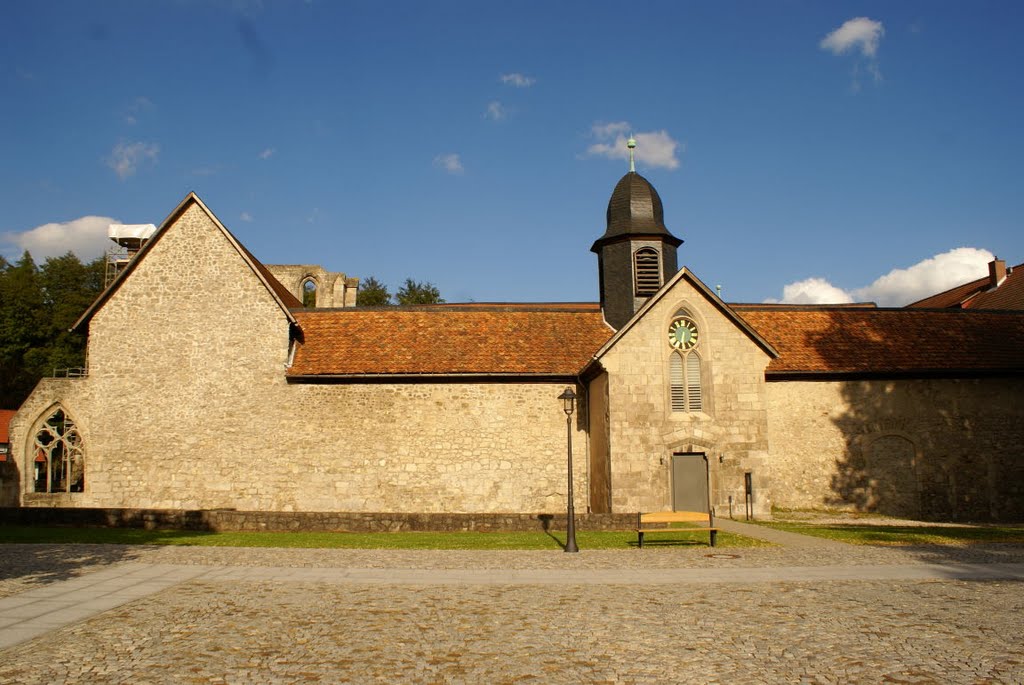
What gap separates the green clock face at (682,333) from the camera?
79.4ft

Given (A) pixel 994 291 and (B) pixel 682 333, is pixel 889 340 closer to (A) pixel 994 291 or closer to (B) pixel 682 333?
(B) pixel 682 333

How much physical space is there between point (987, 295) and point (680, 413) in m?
36.5

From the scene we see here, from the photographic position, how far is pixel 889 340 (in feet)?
92.4

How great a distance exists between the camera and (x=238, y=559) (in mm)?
14883

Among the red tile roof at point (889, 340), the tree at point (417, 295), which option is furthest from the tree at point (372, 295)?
the red tile roof at point (889, 340)

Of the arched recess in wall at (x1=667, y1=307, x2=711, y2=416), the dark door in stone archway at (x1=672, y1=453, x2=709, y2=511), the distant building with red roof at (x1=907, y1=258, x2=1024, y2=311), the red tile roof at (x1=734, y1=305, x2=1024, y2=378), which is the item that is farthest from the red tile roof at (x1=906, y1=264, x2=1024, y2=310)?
the dark door in stone archway at (x1=672, y1=453, x2=709, y2=511)

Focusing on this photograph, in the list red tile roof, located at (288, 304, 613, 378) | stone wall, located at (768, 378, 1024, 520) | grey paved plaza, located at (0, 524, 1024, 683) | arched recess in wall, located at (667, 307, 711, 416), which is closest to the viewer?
grey paved plaza, located at (0, 524, 1024, 683)

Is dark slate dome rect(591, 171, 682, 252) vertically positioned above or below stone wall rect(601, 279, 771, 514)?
above

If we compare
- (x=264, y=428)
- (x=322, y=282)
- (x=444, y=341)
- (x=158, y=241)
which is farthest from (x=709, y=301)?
(x=322, y=282)

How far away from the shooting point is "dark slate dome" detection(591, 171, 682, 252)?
95.0 ft

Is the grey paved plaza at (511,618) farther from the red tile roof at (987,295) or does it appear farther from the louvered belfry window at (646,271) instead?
the red tile roof at (987,295)

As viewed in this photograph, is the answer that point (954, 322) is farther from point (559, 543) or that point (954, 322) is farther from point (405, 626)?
point (405, 626)

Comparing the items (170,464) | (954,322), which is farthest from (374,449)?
(954,322)

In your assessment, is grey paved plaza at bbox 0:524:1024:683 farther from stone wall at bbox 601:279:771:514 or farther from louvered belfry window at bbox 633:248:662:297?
louvered belfry window at bbox 633:248:662:297
